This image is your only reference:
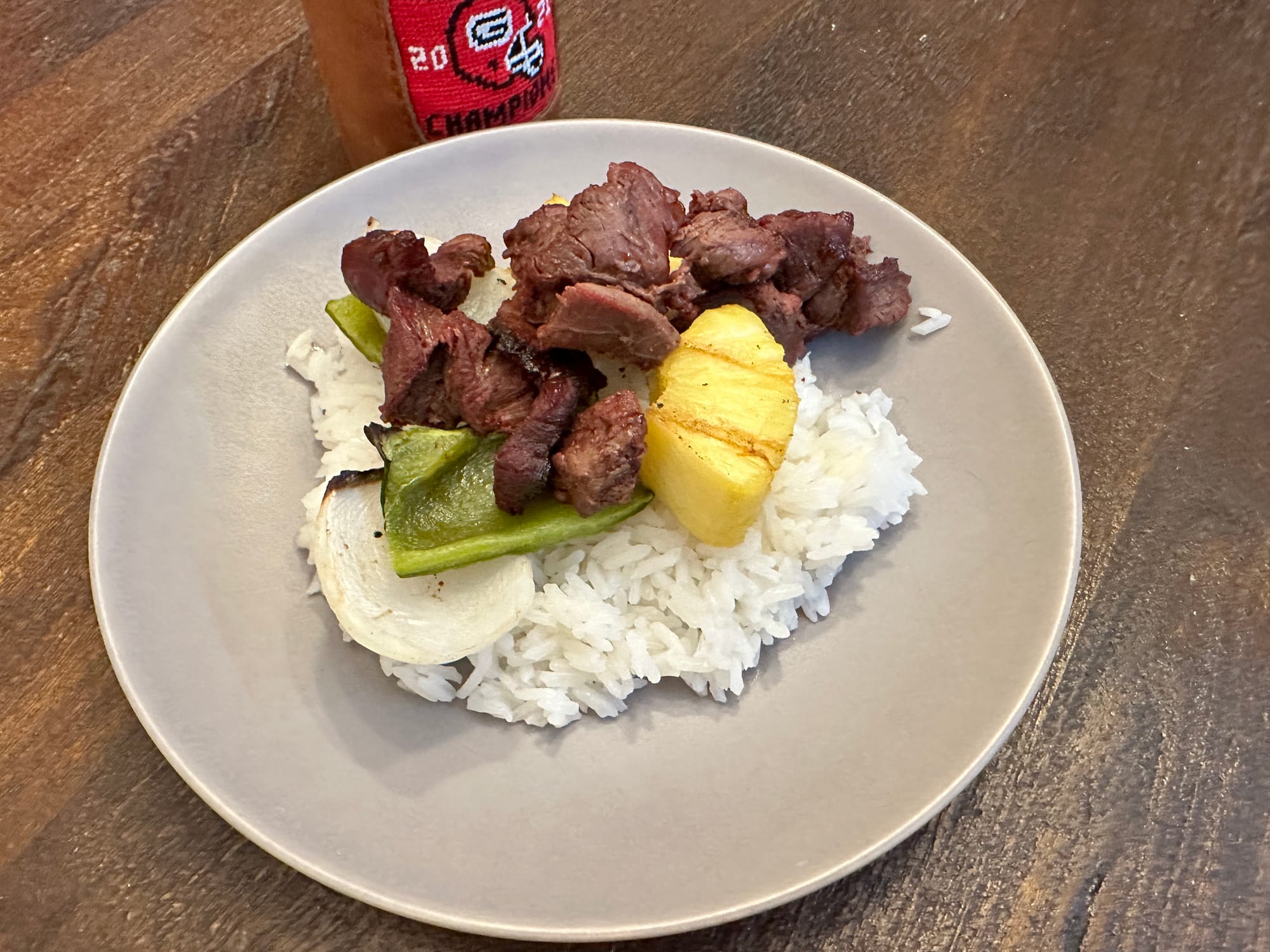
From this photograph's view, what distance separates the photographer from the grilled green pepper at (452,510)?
72.4 inches

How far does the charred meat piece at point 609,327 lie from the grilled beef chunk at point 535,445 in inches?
3.9

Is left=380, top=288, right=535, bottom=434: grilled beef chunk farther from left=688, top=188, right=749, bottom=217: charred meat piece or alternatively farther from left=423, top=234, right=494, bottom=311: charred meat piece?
left=688, top=188, right=749, bottom=217: charred meat piece

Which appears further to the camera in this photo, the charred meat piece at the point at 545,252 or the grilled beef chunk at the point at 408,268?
the grilled beef chunk at the point at 408,268

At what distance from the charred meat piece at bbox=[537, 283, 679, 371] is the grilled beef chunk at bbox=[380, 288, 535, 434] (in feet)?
0.44

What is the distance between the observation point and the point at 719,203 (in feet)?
7.07

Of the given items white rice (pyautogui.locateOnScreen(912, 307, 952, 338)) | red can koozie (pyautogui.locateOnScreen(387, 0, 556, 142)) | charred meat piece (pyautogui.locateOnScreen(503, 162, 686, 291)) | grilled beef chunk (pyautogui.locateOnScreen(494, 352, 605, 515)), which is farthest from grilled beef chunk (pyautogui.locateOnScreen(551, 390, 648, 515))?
red can koozie (pyautogui.locateOnScreen(387, 0, 556, 142))

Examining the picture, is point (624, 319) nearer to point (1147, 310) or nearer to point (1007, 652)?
point (1007, 652)

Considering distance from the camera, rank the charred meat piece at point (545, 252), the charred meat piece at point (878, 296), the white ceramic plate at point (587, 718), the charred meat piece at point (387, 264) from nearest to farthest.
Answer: the white ceramic plate at point (587, 718) → the charred meat piece at point (545, 252) → the charred meat piece at point (387, 264) → the charred meat piece at point (878, 296)

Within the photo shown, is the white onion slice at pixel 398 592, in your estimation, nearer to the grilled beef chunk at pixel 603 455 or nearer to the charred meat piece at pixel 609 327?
the grilled beef chunk at pixel 603 455

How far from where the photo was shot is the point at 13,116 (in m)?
2.91

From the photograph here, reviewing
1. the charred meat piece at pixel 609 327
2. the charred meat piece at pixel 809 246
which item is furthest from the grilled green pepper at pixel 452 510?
the charred meat piece at pixel 809 246

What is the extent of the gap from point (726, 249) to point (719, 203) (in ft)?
0.60

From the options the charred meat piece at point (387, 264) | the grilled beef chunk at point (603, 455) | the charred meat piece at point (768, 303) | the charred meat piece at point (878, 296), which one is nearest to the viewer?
the grilled beef chunk at point (603, 455)

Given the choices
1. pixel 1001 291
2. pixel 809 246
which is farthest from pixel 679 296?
pixel 1001 291
